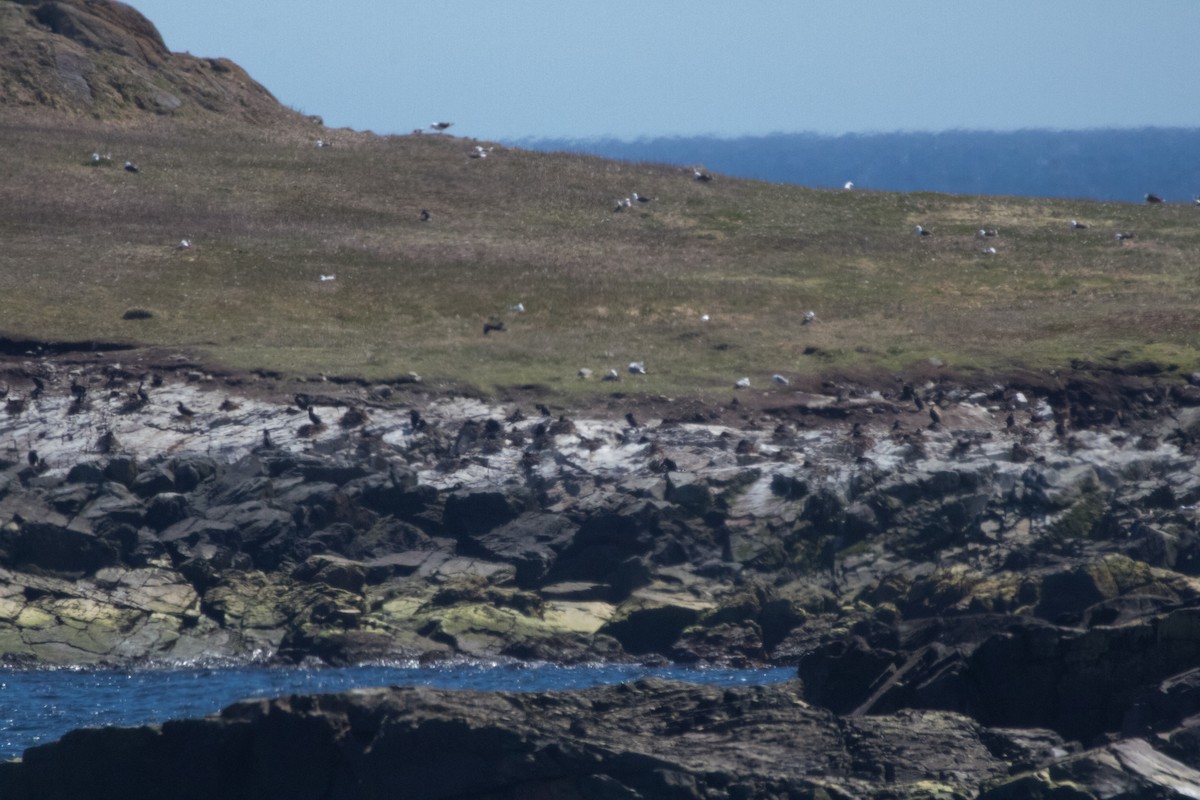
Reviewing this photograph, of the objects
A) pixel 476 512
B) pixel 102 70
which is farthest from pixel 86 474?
pixel 102 70

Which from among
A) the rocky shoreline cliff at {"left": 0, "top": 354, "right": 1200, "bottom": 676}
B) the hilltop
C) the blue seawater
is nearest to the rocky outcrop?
the rocky shoreline cliff at {"left": 0, "top": 354, "right": 1200, "bottom": 676}

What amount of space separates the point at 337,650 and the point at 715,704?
11420 mm

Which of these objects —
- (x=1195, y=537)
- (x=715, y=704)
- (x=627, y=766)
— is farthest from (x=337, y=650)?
(x=1195, y=537)

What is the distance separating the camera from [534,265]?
60.6 metres

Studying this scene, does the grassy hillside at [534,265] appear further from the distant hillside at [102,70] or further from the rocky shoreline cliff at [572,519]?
the rocky shoreline cliff at [572,519]

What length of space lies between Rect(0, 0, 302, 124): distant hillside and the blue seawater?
146ft

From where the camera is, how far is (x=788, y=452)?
141 feet

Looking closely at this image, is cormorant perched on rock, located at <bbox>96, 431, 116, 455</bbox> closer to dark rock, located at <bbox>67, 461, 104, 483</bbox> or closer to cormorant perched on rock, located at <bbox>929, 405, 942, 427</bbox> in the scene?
dark rock, located at <bbox>67, 461, 104, 483</bbox>

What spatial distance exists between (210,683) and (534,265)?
30.3 m

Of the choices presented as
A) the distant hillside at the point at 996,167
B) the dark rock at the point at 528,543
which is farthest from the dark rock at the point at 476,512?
the distant hillside at the point at 996,167

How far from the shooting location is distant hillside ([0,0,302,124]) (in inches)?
2876

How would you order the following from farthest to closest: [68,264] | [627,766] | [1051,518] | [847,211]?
1. [847,211]
2. [68,264]
3. [1051,518]
4. [627,766]

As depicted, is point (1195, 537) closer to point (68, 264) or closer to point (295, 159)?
point (68, 264)

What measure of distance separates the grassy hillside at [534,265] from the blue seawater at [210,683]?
14.8 meters
